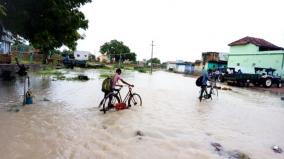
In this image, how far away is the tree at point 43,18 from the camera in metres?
14.4

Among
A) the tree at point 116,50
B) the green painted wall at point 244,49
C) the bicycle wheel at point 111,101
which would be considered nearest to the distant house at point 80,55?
the green painted wall at point 244,49

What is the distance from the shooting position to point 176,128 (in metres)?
9.36

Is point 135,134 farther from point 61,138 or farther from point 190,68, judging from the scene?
point 190,68

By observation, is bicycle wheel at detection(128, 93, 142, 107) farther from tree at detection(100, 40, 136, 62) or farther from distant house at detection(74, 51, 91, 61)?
tree at detection(100, 40, 136, 62)

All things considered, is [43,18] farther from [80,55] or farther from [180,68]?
[180,68]

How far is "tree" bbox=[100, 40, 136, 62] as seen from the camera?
4414 inches

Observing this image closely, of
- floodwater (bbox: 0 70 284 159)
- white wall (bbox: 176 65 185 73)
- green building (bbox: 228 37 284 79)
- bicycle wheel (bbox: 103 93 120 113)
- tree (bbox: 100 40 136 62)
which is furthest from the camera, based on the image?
tree (bbox: 100 40 136 62)

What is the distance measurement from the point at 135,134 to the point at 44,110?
13.8 feet

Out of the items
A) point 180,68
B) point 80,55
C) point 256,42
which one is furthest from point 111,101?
point 180,68

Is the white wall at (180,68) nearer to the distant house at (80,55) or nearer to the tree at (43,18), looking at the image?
the distant house at (80,55)

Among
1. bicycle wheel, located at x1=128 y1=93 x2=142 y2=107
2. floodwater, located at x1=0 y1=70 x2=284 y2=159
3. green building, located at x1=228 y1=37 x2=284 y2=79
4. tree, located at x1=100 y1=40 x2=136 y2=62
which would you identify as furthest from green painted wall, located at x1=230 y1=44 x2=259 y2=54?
tree, located at x1=100 y1=40 x2=136 y2=62

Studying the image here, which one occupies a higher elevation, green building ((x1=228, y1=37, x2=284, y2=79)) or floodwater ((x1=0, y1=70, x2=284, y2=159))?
green building ((x1=228, y1=37, x2=284, y2=79))

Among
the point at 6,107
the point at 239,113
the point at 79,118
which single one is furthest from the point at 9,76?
the point at 239,113

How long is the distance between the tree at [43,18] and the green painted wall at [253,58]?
22.3 metres
